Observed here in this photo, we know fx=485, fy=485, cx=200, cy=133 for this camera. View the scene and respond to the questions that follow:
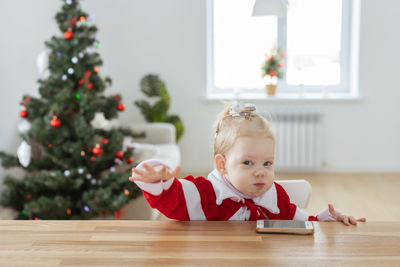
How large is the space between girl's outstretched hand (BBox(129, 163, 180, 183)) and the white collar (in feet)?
0.70

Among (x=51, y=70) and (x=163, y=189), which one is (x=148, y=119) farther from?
(x=163, y=189)

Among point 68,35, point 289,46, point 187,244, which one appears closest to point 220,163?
point 187,244

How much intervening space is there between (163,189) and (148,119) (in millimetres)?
3564

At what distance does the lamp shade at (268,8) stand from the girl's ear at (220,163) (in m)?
0.81

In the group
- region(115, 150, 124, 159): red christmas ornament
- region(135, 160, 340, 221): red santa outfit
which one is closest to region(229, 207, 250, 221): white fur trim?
region(135, 160, 340, 221): red santa outfit

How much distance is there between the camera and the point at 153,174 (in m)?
1.17

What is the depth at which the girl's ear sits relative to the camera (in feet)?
4.51

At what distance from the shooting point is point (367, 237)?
1104 millimetres

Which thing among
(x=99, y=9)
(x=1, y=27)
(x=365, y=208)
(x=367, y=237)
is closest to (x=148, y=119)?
Result: (x=99, y=9)

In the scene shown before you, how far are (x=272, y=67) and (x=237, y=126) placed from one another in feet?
12.5

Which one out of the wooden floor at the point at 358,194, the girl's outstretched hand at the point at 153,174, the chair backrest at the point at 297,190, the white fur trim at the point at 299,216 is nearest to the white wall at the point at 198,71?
the wooden floor at the point at 358,194

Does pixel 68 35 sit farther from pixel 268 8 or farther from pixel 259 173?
pixel 259 173

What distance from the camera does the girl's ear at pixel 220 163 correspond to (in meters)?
1.37

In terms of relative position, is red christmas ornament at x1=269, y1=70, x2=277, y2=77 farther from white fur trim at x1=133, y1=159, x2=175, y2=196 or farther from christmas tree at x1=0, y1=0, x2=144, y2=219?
white fur trim at x1=133, y1=159, x2=175, y2=196
